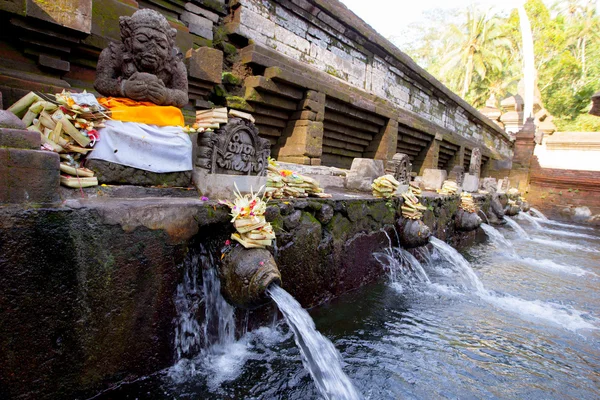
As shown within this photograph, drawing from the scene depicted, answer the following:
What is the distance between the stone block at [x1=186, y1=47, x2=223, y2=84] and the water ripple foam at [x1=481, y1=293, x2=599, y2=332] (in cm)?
475

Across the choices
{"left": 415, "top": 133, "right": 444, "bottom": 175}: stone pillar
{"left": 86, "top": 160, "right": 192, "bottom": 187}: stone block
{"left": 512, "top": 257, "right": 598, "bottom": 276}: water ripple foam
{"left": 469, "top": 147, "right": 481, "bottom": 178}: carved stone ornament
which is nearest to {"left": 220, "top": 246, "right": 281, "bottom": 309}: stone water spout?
{"left": 86, "top": 160, "right": 192, "bottom": 187}: stone block

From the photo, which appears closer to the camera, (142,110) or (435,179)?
(142,110)

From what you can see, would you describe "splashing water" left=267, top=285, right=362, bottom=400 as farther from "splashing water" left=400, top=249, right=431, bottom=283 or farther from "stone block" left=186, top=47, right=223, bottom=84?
"stone block" left=186, top=47, right=223, bottom=84

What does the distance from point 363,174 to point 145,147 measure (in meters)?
3.83

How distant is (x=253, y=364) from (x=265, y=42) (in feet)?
16.9

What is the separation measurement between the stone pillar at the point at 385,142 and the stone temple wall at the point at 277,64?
3cm

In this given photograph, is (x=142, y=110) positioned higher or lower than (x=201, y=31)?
lower

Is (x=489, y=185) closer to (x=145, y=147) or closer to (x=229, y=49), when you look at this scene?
(x=229, y=49)

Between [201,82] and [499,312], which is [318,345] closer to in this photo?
[499,312]

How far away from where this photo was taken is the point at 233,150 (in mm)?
2947

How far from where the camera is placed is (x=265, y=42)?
5.86 metres

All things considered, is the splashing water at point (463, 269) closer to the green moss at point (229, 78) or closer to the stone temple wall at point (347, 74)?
the stone temple wall at point (347, 74)

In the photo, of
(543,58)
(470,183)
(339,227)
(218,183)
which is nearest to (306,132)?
(339,227)

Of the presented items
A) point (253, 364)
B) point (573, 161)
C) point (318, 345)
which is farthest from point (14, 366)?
point (573, 161)
